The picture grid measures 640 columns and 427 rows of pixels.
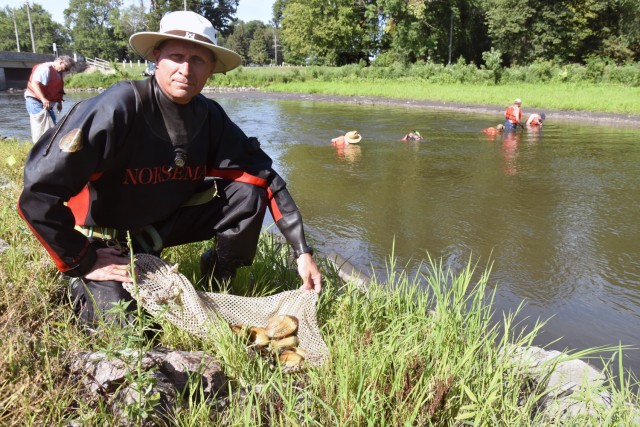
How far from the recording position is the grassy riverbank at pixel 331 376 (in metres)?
1.75

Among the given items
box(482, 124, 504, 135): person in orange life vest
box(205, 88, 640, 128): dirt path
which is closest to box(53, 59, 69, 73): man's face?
box(482, 124, 504, 135): person in orange life vest

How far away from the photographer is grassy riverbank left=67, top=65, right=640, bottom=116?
22.9 metres

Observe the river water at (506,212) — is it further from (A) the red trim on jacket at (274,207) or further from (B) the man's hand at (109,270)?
(B) the man's hand at (109,270)

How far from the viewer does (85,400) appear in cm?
175

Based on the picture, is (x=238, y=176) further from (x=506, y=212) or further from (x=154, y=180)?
(x=506, y=212)

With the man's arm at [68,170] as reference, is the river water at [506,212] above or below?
below

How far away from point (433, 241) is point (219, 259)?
11.9 ft

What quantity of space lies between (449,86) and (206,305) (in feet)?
105

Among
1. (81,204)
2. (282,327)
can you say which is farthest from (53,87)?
(282,327)

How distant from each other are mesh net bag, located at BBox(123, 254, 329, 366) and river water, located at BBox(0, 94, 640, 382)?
907 millimetres

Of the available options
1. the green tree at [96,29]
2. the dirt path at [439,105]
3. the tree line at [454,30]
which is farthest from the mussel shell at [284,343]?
the green tree at [96,29]

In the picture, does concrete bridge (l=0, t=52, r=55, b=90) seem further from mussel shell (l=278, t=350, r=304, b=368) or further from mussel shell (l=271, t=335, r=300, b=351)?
mussel shell (l=278, t=350, r=304, b=368)

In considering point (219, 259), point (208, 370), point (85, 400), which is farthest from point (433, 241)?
point (85, 400)

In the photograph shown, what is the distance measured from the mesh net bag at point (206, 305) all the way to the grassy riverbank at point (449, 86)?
68.5 feet
